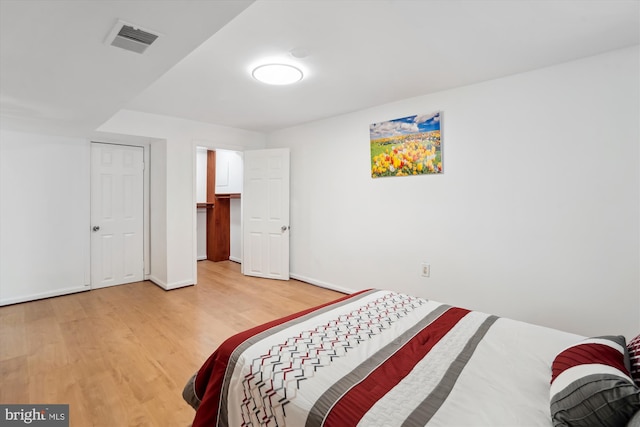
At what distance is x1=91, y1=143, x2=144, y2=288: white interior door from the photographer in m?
4.27

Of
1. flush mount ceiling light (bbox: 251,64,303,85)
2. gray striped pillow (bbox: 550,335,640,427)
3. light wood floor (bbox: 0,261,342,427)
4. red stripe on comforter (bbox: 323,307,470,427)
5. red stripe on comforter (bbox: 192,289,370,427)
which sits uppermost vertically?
flush mount ceiling light (bbox: 251,64,303,85)

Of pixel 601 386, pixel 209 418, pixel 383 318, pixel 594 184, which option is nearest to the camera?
pixel 601 386

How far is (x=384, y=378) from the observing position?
4.06ft

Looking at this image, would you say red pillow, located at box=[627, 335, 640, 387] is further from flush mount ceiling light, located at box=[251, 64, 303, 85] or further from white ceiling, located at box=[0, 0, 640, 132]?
flush mount ceiling light, located at box=[251, 64, 303, 85]

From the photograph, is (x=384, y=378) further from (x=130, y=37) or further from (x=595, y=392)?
(x=130, y=37)

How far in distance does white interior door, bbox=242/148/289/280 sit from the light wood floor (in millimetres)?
434

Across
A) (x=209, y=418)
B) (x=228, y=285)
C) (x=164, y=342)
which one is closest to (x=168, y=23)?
(x=209, y=418)

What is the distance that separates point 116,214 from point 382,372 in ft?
15.0

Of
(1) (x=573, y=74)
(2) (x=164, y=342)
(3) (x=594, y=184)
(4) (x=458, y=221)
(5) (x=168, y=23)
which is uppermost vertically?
(1) (x=573, y=74)

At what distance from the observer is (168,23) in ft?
4.76

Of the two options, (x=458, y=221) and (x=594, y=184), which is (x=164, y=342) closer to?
(x=458, y=221)

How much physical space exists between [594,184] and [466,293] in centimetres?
144

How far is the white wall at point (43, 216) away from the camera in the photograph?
3.63 meters

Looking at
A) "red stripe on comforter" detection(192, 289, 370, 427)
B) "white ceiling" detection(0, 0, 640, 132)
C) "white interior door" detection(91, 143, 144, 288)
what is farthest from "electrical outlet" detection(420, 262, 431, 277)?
"white interior door" detection(91, 143, 144, 288)
